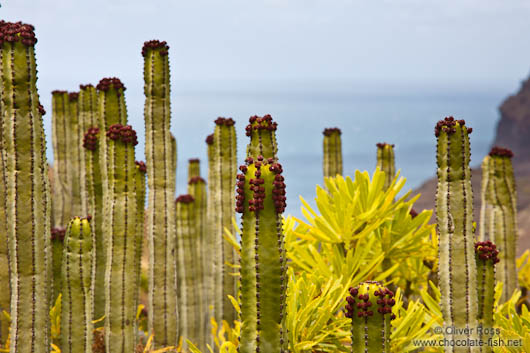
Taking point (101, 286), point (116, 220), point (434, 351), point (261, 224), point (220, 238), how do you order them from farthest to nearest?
1. point (220, 238)
2. point (101, 286)
3. point (116, 220)
4. point (434, 351)
5. point (261, 224)

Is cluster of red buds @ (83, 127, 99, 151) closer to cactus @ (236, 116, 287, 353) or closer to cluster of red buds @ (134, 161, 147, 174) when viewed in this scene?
cluster of red buds @ (134, 161, 147, 174)

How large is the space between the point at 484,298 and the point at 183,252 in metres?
6.10

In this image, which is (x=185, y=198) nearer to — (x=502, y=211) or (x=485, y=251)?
(x=502, y=211)

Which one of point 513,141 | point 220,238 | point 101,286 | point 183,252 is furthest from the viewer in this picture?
point 513,141

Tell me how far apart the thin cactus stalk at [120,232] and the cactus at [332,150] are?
173 inches

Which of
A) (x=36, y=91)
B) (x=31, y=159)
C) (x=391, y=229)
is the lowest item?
(x=391, y=229)

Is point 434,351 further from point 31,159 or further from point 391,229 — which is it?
point 31,159

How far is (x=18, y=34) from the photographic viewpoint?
193 inches

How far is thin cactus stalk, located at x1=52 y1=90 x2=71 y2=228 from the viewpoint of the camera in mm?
10273

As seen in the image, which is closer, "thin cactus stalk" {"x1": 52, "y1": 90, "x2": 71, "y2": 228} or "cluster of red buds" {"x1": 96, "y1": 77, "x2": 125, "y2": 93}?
"cluster of red buds" {"x1": 96, "y1": 77, "x2": 125, "y2": 93}

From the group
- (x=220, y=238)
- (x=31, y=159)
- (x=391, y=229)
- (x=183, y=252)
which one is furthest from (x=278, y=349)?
(x=183, y=252)

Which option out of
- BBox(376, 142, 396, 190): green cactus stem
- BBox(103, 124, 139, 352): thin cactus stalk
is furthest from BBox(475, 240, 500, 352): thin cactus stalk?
BBox(376, 142, 396, 190): green cactus stem

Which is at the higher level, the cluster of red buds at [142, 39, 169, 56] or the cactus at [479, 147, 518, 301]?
the cluster of red buds at [142, 39, 169, 56]

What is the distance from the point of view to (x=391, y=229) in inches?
206
